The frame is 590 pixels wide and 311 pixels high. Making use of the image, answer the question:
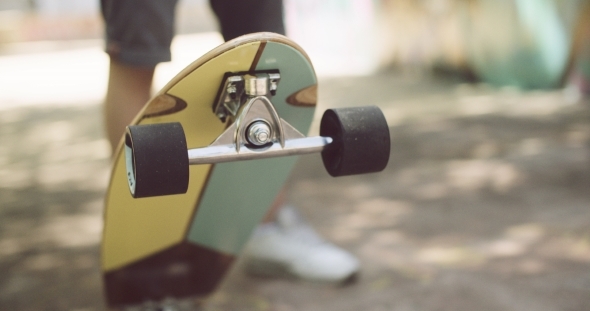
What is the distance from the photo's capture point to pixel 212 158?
1038 millimetres

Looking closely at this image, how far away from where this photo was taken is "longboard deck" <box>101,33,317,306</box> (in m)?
1.15

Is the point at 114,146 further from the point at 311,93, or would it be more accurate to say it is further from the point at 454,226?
the point at 454,226

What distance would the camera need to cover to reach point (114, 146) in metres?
1.42

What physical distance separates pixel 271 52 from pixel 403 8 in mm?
5580

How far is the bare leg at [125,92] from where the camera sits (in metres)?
1.35

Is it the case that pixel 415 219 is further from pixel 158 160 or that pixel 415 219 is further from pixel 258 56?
pixel 158 160

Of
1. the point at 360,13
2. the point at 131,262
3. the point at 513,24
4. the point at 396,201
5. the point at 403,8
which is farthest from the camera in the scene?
the point at 360,13

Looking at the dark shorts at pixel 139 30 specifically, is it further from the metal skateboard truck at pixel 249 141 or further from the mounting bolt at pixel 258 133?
the mounting bolt at pixel 258 133

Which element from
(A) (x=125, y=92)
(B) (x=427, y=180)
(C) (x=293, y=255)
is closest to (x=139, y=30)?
(A) (x=125, y=92)

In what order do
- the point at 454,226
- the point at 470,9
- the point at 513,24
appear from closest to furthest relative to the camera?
the point at 454,226 → the point at 513,24 → the point at 470,9

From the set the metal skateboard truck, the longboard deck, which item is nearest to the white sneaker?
the longboard deck

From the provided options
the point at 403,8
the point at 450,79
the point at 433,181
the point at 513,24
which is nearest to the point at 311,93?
the point at 433,181

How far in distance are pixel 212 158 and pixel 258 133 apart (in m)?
0.10

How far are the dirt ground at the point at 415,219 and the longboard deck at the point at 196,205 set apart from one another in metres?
0.16
